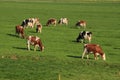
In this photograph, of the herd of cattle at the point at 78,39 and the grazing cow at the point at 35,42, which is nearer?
the herd of cattle at the point at 78,39

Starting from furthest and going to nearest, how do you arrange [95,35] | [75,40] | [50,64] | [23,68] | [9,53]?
[95,35] < [75,40] < [9,53] < [50,64] < [23,68]

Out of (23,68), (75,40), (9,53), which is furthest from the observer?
(75,40)

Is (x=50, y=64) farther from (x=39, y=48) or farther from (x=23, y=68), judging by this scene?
(x=39, y=48)

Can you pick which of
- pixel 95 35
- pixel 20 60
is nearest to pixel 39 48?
pixel 20 60

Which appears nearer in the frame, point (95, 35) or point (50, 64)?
point (50, 64)

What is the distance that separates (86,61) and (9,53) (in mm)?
5784

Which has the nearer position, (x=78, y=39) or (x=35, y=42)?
(x=35, y=42)

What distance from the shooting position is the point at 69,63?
2362cm

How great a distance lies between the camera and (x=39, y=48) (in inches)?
1156

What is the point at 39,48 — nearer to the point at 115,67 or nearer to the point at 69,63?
the point at 69,63

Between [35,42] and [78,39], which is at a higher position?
[78,39]

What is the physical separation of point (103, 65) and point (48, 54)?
498cm

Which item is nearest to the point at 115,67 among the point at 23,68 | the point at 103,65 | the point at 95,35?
the point at 103,65

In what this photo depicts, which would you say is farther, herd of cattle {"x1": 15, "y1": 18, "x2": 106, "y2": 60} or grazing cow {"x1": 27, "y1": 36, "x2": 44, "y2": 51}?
grazing cow {"x1": 27, "y1": 36, "x2": 44, "y2": 51}
